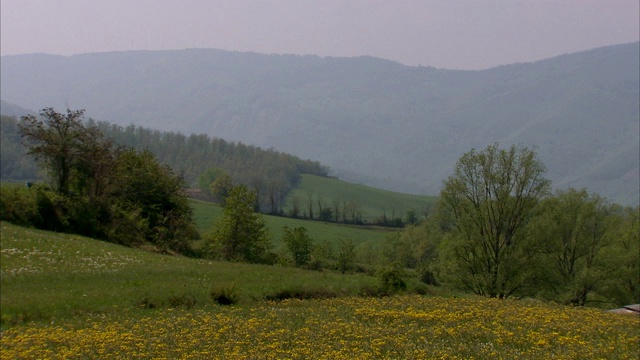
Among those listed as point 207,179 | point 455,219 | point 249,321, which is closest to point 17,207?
point 249,321

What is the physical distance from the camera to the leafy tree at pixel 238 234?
6203cm

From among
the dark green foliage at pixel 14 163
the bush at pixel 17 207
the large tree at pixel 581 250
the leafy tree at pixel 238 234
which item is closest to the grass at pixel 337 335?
the large tree at pixel 581 250

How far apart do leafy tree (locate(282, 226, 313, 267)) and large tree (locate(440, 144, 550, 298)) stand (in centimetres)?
2002

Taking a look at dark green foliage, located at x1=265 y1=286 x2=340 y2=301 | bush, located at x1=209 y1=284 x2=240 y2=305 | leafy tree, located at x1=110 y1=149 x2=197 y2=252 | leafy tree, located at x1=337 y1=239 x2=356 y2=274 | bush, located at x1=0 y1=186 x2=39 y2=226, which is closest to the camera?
bush, located at x1=209 y1=284 x2=240 y2=305

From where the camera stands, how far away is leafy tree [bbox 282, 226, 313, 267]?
2683 inches

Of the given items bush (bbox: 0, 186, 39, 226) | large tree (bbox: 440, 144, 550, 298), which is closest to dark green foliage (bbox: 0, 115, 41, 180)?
bush (bbox: 0, 186, 39, 226)

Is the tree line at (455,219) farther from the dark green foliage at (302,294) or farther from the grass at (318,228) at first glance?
the grass at (318,228)

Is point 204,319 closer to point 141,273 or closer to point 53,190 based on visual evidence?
point 141,273

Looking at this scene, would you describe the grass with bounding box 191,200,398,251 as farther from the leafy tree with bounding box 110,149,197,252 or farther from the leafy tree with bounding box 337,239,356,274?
the leafy tree with bounding box 110,149,197,252

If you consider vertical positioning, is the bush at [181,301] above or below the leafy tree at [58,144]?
below

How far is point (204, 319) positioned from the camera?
21.6m

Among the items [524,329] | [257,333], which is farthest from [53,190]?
[524,329]

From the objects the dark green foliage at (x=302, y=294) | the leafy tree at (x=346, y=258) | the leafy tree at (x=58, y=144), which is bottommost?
the leafy tree at (x=346, y=258)

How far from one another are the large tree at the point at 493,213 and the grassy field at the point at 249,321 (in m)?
18.1
